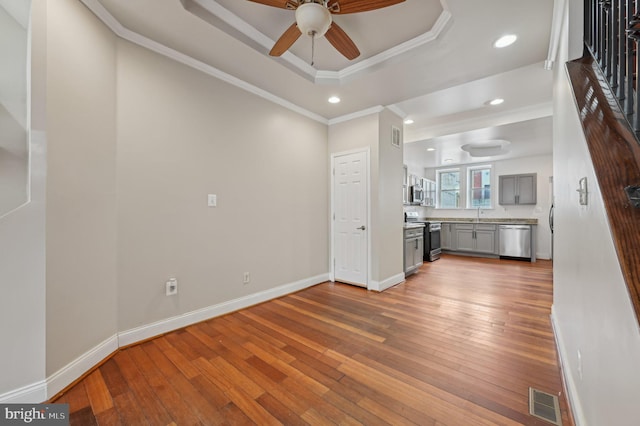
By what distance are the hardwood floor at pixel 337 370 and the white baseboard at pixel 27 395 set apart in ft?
0.38

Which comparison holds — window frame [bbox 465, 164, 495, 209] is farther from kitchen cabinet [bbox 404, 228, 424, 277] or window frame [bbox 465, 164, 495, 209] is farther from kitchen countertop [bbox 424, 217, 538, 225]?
kitchen cabinet [bbox 404, 228, 424, 277]

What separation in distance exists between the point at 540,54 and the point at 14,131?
421 cm

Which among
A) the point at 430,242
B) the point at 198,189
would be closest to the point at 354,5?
the point at 198,189

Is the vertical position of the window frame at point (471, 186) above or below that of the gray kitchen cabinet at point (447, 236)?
above

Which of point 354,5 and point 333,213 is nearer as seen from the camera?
point 354,5

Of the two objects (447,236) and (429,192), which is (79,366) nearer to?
(447,236)

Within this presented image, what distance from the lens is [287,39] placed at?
82.0 inches

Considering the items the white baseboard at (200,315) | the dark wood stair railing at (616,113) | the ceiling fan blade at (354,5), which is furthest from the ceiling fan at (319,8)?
the white baseboard at (200,315)

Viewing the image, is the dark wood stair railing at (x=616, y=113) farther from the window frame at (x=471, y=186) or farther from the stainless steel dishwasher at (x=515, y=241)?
the window frame at (x=471, y=186)

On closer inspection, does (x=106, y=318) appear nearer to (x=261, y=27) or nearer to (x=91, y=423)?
(x=91, y=423)

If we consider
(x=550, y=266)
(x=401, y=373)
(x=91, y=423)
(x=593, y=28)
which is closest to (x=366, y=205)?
(x=401, y=373)

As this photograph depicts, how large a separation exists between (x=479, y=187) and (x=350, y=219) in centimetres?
518

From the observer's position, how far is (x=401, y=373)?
6.01 ft

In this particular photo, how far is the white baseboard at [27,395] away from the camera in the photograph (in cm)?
145
